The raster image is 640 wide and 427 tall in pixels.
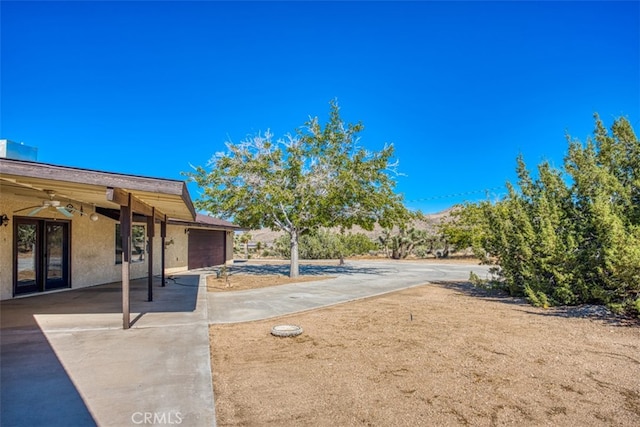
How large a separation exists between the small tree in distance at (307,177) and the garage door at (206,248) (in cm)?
501

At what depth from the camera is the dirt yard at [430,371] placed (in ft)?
10.5

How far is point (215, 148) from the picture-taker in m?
14.0

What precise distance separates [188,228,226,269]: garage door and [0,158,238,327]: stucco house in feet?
13.8

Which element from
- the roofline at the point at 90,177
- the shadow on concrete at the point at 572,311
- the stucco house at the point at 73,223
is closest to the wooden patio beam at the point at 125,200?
the stucco house at the point at 73,223

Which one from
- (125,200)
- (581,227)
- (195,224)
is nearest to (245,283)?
(195,224)

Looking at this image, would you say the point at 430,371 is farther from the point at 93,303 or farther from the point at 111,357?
the point at 93,303

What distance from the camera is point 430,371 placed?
4.25m

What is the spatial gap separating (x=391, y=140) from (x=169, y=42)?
9.51 metres

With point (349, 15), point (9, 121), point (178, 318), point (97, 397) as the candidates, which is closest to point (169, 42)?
point (349, 15)

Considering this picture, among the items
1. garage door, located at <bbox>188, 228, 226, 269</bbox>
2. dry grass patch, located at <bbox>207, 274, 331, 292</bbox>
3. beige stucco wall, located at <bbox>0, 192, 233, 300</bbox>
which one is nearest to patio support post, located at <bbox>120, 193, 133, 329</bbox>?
beige stucco wall, located at <bbox>0, 192, 233, 300</bbox>

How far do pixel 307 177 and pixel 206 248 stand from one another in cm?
941

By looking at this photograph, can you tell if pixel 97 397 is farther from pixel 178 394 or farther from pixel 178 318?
pixel 178 318

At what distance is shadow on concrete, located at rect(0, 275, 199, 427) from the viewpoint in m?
3.06

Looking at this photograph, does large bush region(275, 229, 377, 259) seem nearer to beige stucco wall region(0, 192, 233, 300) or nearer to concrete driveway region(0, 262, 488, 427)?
beige stucco wall region(0, 192, 233, 300)
